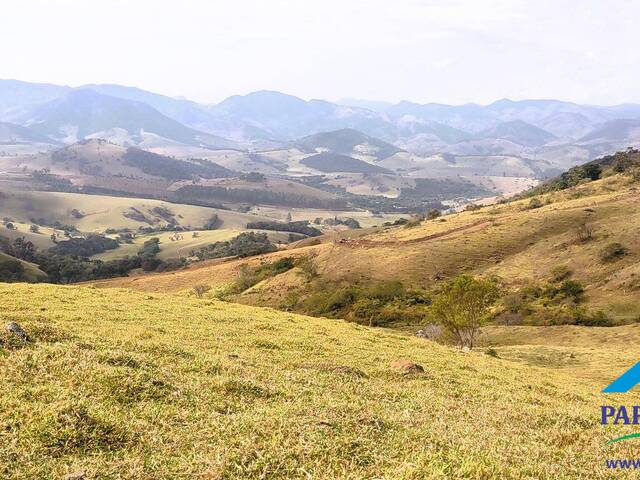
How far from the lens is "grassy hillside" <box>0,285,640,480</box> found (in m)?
8.78

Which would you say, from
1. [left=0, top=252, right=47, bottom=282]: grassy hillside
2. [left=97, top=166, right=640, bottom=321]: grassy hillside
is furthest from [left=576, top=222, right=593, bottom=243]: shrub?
[left=0, top=252, right=47, bottom=282]: grassy hillside

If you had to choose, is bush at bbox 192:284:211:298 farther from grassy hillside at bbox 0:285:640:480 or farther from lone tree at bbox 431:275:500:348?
grassy hillside at bbox 0:285:640:480

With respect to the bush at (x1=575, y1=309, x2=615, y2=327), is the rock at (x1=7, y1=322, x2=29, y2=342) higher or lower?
higher

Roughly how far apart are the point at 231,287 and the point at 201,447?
85229mm

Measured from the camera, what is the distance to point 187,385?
13477mm

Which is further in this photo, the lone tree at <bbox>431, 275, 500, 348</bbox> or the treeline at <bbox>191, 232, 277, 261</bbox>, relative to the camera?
the treeline at <bbox>191, 232, 277, 261</bbox>

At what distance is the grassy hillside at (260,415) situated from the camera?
8781mm

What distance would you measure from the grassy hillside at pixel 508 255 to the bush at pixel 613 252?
0.52ft

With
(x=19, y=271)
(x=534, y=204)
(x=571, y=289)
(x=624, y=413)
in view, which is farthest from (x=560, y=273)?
(x=19, y=271)

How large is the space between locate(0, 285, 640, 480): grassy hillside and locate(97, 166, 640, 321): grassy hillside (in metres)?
50.2

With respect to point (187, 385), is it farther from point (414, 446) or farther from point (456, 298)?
point (456, 298)

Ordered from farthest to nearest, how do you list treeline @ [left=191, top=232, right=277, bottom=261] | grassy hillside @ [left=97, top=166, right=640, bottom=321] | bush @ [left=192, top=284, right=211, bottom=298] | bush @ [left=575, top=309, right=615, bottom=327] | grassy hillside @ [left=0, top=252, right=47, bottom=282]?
treeline @ [left=191, top=232, right=277, bottom=261] → grassy hillside @ [left=0, top=252, right=47, bottom=282] → bush @ [left=192, top=284, right=211, bottom=298] → grassy hillside @ [left=97, top=166, right=640, bottom=321] → bush @ [left=575, top=309, right=615, bottom=327]

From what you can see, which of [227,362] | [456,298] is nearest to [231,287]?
[456,298]

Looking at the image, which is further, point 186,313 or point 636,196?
point 636,196
